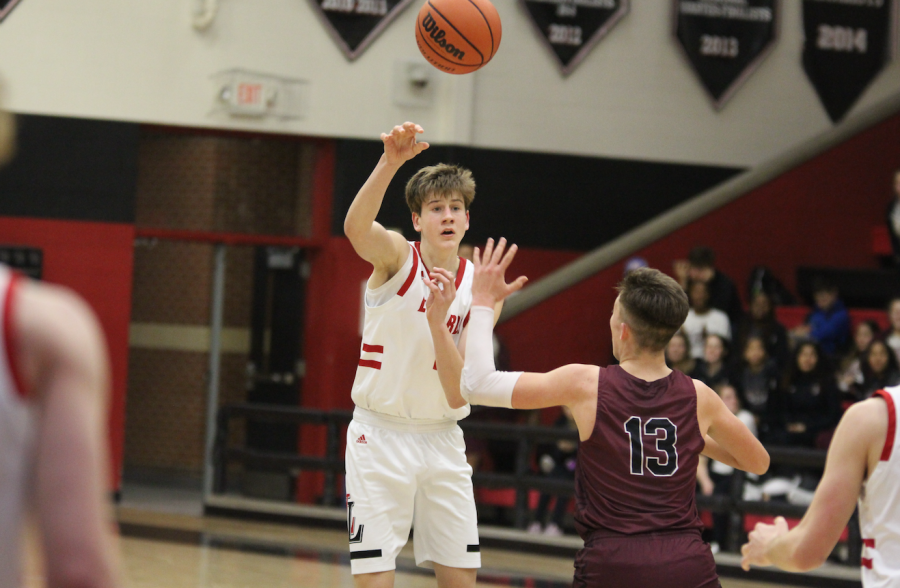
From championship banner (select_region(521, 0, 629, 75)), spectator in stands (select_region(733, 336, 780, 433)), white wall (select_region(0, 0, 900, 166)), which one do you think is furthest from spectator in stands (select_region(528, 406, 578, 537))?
championship banner (select_region(521, 0, 629, 75))

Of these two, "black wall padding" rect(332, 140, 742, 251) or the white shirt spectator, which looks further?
"black wall padding" rect(332, 140, 742, 251)

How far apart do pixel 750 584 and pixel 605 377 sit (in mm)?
4916

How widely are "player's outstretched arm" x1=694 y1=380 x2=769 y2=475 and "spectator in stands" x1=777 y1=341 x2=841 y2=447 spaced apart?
5.07 metres

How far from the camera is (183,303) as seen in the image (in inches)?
449

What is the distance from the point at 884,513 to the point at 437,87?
800 centimetres

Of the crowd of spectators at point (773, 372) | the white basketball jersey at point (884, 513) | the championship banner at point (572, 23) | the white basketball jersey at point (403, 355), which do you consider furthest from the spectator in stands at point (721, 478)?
the white basketball jersey at point (884, 513)

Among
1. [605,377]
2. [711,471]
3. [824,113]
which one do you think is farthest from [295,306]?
[605,377]

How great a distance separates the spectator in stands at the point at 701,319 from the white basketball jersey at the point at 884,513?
636 centimetres

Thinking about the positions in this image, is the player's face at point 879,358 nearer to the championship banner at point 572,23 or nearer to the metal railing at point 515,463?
the metal railing at point 515,463

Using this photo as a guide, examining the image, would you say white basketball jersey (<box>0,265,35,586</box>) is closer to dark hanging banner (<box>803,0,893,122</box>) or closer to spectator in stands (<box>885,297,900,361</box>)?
spectator in stands (<box>885,297,900,361</box>)

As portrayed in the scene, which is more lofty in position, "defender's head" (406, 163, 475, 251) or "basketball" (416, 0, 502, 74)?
"basketball" (416, 0, 502, 74)

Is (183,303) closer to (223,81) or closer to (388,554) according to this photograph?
(223,81)

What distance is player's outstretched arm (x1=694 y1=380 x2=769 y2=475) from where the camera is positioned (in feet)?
9.61

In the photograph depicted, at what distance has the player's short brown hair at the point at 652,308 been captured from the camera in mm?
2883
